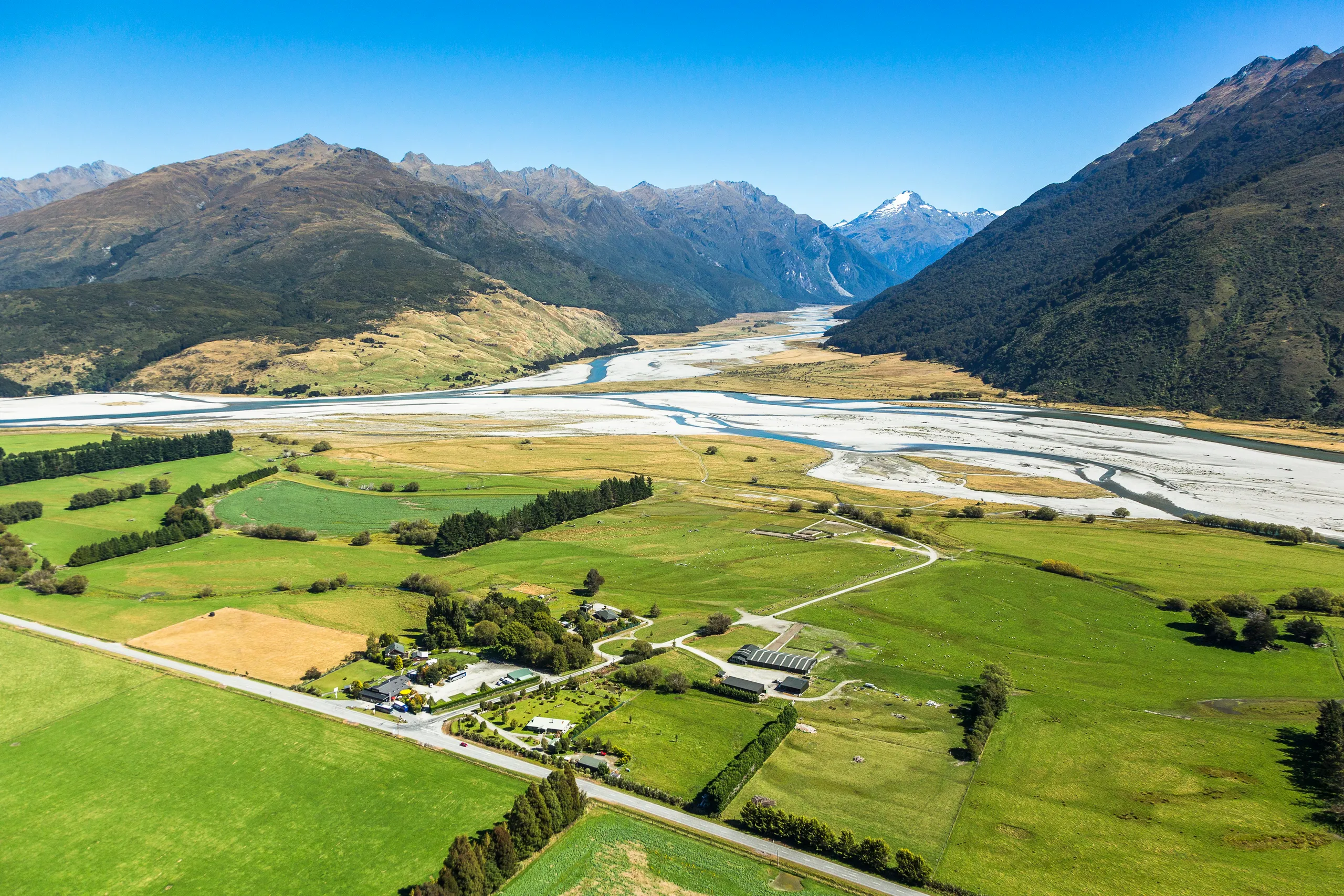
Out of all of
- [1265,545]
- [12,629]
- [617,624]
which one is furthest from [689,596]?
[1265,545]

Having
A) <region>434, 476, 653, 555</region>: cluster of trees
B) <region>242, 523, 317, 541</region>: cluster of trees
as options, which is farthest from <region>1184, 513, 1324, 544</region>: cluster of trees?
<region>242, 523, 317, 541</region>: cluster of trees

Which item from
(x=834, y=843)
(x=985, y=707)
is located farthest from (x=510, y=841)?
(x=985, y=707)

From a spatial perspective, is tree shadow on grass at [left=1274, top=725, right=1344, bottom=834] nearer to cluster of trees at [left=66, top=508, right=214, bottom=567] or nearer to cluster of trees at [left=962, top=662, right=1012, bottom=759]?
cluster of trees at [left=962, top=662, right=1012, bottom=759]

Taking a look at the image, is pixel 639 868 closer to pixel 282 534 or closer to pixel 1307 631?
pixel 1307 631

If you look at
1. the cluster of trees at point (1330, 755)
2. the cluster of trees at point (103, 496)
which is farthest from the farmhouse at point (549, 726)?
the cluster of trees at point (103, 496)

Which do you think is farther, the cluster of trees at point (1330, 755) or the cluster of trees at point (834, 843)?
the cluster of trees at point (1330, 755)

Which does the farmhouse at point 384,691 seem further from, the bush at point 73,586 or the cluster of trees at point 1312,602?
the cluster of trees at point 1312,602

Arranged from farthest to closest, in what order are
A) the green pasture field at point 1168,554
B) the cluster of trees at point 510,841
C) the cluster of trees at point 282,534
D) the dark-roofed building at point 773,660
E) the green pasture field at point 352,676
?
1. the cluster of trees at point 282,534
2. the green pasture field at point 1168,554
3. the dark-roofed building at point 773,660
4. the green pasture field at point 352,676
5. the cluster of trees at point 510,841

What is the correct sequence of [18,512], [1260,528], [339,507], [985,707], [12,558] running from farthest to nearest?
[339,507], [18,512], [1260,528], [12,558], [985,707]
